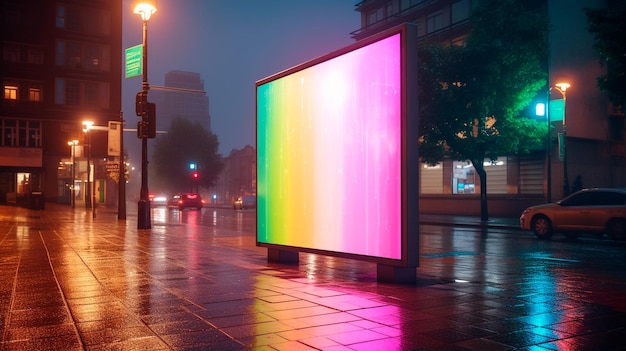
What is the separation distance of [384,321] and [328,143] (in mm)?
3740

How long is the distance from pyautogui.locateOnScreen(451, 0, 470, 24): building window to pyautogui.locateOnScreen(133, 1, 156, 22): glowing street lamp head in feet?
84.5

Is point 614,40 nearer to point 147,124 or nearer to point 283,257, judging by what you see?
point 283,257

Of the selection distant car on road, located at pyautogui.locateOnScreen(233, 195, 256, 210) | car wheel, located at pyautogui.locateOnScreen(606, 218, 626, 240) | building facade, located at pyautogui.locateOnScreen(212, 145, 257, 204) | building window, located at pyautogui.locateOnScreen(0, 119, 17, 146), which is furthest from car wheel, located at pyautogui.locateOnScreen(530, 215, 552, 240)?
building facade, located at pyautogui.locateOnScreen(212, 145, 257, 204)

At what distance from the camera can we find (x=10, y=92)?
4950 cm

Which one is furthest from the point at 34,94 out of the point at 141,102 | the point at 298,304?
the point at 298,304

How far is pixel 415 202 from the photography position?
710 centimetres

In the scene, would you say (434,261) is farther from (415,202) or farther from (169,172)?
(169,172)

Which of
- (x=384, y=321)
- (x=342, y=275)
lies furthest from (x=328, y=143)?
(x=384, y=321)

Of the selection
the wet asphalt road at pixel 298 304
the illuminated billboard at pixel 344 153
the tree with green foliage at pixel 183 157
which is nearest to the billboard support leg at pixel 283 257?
the wet asphalt road at pixel 298 304

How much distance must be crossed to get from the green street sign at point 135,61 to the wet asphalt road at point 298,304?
899cm

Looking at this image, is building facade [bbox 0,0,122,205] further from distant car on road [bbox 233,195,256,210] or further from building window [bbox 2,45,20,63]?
distant car on road [bbox 233,195,256,210]

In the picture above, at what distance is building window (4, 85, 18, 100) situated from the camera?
49312mm

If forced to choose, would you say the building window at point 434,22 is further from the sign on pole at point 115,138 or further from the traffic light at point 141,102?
the traffic light at point 141,102

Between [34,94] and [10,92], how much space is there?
203 cm
